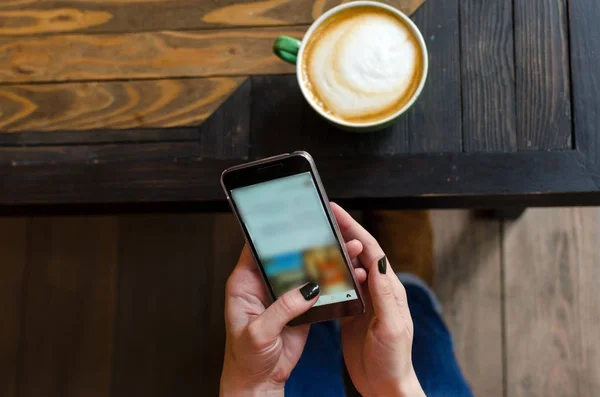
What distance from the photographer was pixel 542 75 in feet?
1.62

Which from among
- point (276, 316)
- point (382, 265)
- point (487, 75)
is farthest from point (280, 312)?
point (487, 75)

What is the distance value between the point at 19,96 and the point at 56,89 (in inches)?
1.8

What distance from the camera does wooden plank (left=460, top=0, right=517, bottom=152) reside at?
19.3 inches

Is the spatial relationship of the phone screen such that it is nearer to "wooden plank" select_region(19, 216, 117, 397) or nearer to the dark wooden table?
the dark wooden table

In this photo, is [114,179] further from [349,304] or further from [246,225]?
[349,304]

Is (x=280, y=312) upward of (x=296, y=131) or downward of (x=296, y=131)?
downward

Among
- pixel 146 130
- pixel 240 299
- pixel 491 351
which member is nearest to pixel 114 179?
pixel 146 130

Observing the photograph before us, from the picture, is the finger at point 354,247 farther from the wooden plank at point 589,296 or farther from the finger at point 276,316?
the wooden plank at point 589,296

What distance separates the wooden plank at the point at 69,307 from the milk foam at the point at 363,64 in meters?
0.69

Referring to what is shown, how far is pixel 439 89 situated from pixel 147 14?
1.11 feet

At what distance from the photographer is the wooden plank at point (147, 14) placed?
1.75ft

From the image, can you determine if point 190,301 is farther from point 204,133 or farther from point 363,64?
point 363,64

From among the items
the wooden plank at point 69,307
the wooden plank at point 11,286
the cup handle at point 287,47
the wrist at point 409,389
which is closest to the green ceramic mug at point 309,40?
the cup handle at point 287,47

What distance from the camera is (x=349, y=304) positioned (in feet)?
1.65
